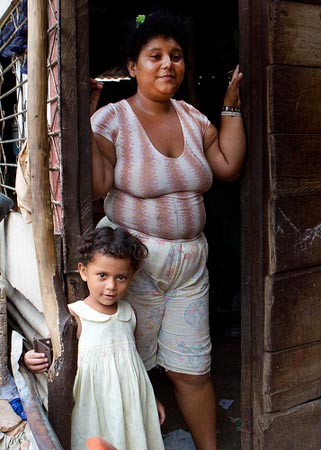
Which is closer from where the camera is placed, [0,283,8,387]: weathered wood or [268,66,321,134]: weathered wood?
[268,66,321,134]: weathered wood

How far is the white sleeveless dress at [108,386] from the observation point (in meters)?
2.29

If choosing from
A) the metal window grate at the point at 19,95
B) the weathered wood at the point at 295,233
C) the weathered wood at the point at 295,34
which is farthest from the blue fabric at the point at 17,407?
the weathered wood at the point at 295,34

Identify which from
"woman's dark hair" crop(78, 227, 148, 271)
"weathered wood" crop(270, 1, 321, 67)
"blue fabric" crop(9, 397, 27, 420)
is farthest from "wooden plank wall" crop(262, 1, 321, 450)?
"blue fabric" crop(9, 397, 27, 420)

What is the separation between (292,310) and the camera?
8.84 feet

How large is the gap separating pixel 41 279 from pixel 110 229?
33 centimetres

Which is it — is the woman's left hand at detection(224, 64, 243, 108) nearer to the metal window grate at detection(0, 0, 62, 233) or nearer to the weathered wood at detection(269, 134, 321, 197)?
the weathered wood at detection(269, 134, 321, 197)

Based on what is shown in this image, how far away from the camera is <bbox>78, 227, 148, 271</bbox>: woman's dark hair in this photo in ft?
7.54

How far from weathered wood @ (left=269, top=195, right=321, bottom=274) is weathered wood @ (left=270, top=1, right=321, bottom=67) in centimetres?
61

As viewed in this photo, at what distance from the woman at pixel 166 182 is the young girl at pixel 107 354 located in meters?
0.20

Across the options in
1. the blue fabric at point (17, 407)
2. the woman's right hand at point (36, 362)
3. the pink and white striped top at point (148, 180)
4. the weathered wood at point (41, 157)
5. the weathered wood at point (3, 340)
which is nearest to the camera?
the weathered wood at point (41, 157)

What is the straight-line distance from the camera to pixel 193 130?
8.74ft

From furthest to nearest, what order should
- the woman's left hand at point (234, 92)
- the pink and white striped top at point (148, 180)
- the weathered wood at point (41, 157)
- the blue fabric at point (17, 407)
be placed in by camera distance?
the blue fabric at point (17, 407), the woman's left hand at point (234, 92), the pink and white striped top at point (148, 180), the weathered wood at point (41, 157)

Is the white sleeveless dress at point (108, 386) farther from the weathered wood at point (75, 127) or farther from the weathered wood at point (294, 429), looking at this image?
the weathered wood at point (294, 429)

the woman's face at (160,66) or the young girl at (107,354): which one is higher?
the woman's face at (160,66)
